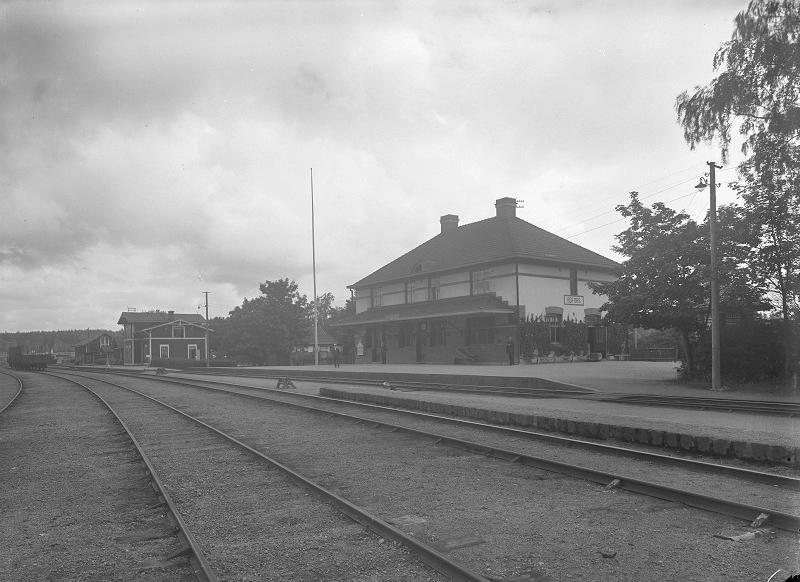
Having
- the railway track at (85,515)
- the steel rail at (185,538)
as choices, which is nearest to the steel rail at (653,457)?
the railway track at (85,515)

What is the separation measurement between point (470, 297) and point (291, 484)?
3326 centimetres

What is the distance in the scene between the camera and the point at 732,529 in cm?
564

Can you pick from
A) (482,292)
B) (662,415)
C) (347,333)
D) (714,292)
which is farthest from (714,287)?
(347,333)

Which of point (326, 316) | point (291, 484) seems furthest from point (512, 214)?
point (326, 316)

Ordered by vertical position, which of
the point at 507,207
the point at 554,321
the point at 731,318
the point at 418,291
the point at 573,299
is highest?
the point at 507,207

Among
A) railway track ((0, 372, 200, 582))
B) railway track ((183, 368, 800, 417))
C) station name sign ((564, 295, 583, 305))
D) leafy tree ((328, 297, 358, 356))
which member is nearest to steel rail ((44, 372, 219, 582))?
railway track ((0, 372, 200, 582))

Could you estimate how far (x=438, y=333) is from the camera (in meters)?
42.1

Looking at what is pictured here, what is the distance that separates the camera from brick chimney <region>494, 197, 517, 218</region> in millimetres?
45219

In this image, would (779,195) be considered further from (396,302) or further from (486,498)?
(396,302)

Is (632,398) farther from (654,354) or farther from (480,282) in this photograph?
(654,354)

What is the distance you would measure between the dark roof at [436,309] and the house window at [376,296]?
1.80 ft

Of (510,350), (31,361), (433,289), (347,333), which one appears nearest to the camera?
(510,350)

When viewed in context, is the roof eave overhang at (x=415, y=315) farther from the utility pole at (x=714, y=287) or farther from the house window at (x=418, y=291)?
the utility pole at (x=714, y=287)

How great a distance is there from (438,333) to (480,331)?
4.00 meters
